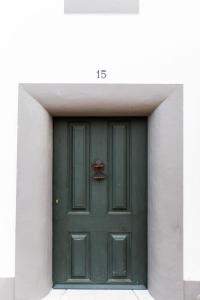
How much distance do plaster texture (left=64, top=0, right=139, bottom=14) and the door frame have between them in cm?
83

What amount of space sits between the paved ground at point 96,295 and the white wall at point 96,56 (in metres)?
0.61

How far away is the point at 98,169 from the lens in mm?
3598

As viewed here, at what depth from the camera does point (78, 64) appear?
3242 mm

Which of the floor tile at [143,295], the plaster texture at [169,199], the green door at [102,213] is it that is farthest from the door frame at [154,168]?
the green door at [102,213]

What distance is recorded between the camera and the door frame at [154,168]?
3.20m

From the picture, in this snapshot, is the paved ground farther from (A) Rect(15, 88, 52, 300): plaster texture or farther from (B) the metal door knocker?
(B) the metal door knocker

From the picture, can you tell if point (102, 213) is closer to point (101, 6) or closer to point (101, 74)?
point (101, 74)

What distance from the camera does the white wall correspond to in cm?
322

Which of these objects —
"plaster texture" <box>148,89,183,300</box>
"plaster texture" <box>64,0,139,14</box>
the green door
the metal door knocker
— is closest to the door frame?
"plaster texture" <box>148,89,183,300</box>

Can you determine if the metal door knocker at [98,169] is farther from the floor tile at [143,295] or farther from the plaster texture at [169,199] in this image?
the floor tile at [143,295]

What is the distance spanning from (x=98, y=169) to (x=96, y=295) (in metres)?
1.48

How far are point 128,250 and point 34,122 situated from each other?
1.92 m

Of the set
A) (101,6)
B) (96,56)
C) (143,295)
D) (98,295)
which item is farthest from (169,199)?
(101,6)

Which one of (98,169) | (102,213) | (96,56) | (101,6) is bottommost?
(102,213)
